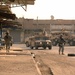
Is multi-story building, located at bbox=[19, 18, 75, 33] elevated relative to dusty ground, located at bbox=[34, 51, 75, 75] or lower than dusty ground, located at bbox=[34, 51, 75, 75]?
elevated

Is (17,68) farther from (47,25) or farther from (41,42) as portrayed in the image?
(47,25)

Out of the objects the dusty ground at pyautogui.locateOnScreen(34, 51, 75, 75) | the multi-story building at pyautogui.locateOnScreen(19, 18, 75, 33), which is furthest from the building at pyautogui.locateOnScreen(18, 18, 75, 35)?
the dusty ground at pyautogui.locateOnScreen(34, 51, 75, 75)

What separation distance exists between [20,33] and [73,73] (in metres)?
69.4

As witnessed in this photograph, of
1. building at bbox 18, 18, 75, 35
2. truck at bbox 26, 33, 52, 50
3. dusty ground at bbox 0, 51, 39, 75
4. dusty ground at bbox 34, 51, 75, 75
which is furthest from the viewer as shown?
building at bbox 18, 18, 75, 35

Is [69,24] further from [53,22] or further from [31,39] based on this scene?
[31,39]

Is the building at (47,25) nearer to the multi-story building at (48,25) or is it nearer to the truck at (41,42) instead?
the multi-story building at (48,25)

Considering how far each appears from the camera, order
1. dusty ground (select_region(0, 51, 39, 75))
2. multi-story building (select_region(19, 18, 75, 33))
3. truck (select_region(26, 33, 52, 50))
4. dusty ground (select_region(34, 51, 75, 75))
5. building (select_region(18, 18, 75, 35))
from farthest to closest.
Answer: multi-story building (select_region(19, 18, 75, 33)) < building (select_region(18, 18, 75, 35)) < truck (select_region(26, 33, 52, 50)) < dusty ground (select_region(34, 51, 75, 75)) < dusty ground (select_region(0, 51, 39, 75))

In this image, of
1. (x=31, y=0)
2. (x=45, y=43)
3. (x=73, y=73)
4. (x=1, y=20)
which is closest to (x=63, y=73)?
(x=73, y=73)

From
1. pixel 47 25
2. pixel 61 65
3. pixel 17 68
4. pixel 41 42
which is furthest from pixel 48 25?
Result: pixel 17 68

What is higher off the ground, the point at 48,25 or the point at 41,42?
the point at 48,25

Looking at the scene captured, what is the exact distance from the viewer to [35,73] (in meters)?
12.9

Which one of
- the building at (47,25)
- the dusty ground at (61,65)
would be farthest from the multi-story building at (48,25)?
the dusty ground at (61,65)

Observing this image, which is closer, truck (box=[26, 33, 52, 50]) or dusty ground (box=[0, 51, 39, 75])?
dusty ground (box=[0, 51, 39, 75])

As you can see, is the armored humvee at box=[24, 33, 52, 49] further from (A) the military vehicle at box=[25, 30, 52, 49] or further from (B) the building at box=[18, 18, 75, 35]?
(B) the building at box=[18, 18, 75, 35]
